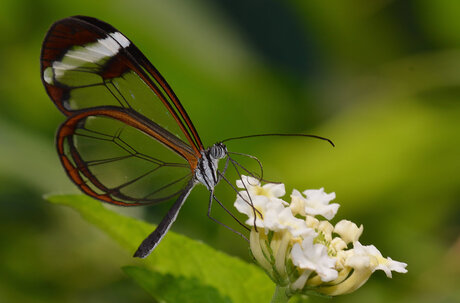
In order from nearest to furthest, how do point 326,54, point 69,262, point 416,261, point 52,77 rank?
1. point 52,77
2. point 69,262
3. point 416,261
4. point 326,54

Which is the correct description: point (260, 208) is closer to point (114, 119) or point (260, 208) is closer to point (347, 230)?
point (347, 230)

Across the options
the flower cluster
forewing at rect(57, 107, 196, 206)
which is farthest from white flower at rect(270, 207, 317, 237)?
forewing at rect(57, 107, 196, 206)

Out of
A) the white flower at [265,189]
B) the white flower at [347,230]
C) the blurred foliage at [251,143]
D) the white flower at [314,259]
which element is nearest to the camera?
the white flower at [314,259]

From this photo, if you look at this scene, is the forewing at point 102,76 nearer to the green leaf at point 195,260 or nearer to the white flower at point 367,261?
the green leaf at point 195,260

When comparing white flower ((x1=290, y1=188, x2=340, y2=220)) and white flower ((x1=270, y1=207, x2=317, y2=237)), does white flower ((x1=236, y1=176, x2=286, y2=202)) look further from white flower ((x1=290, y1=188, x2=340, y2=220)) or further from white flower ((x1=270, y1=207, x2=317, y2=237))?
white flower ((x1=270, y1=207, x2=317, y2=237))

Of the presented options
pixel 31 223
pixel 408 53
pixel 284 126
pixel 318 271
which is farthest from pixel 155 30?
pixel 318 271

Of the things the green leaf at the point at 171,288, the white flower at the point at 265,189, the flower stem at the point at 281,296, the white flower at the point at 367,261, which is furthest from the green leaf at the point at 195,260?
the white flower at the point at 367,261

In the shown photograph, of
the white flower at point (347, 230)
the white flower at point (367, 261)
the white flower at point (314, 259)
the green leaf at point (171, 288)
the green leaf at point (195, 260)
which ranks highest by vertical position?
the white flower at point (347, 230)

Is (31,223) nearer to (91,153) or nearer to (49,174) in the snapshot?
(49,174)
